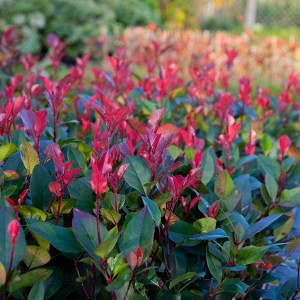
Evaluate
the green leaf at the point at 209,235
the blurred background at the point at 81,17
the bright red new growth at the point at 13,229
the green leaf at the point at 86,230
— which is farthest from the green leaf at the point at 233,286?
the blurred background at the point at 81,17

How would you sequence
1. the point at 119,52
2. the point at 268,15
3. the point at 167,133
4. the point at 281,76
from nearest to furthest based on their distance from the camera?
the point at 167,133 < the point at 119,52 < the point at 281,76 < the point at 268,15

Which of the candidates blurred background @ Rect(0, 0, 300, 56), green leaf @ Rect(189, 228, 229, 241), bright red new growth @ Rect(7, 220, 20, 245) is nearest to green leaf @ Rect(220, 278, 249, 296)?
green leaf @ Rect(189, 228, 229, 241)

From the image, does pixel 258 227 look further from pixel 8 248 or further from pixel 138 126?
pixel 8 248

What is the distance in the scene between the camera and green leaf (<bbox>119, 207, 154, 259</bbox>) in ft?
3.51

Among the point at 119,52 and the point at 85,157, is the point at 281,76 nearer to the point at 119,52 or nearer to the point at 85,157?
the point at 119,52

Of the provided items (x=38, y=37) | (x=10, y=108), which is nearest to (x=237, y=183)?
(x=10, y=108)

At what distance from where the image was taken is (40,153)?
1412 mm

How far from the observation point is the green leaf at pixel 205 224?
1.25 meters

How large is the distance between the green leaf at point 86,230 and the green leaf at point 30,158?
26 cm

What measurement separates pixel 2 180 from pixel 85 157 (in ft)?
1.14

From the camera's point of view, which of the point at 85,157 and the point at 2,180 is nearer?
the point at 2,180

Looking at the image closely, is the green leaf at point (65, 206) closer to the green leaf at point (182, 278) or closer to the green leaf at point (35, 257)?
the green leaf at point (35, 257)

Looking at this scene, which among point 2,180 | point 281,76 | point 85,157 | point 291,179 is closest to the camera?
point 2,180

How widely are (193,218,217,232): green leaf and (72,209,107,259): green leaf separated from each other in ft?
0.92
